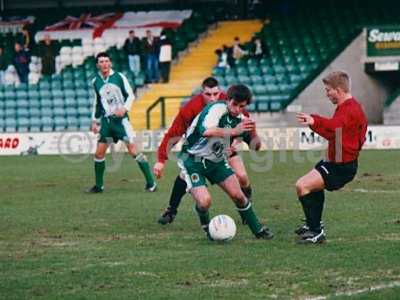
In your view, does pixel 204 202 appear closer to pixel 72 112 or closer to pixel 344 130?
pixel 344 130

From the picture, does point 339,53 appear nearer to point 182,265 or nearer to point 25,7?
point 25,7

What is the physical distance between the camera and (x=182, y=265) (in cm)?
1031

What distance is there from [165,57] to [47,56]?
4.30 m

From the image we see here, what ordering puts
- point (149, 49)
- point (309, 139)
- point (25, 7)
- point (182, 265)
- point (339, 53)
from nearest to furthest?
1. point (182, 265)
2. point (309, 139)
3. point (339, 53)
4. point (149, 49)
5. point (25, 7)

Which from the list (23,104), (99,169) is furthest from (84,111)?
(99,169)

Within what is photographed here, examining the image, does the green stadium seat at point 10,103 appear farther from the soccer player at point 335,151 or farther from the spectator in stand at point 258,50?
the soccer player at point 335,151

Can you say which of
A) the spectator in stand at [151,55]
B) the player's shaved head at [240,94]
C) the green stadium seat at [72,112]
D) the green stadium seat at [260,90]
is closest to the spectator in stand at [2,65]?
the green stadium seat at [72,112]

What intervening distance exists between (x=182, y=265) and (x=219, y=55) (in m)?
28.2

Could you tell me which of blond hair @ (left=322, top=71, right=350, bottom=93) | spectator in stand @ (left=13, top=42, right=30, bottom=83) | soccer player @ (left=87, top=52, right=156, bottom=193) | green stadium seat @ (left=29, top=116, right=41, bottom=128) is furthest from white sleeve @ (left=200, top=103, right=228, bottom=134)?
spectator in stand @ (left=13, top=42, right=30, bottom=83)

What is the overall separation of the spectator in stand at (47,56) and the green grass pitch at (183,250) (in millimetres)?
20248

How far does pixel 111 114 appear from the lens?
1839cm

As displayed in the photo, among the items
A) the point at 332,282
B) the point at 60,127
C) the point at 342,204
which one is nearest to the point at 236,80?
the point at 60,127

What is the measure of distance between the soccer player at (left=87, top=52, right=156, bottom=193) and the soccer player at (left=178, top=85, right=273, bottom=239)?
5863 mm

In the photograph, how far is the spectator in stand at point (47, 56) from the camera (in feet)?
129
